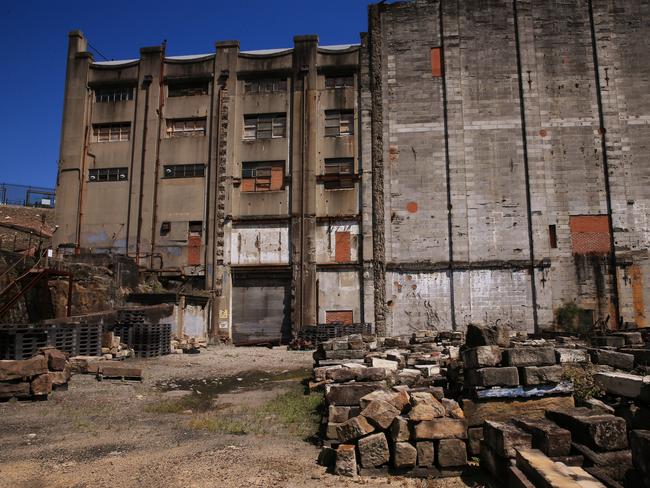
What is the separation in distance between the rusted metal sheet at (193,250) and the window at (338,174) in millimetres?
7447

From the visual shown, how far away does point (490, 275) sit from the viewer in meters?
24.3

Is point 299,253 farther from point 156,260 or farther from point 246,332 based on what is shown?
point 156,260

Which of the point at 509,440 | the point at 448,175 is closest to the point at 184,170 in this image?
the point at 448,175

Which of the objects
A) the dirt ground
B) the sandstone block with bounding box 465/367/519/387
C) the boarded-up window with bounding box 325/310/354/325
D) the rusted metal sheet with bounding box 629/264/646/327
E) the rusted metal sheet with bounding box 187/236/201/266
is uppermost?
the rusted metal sheet with bounding box 187/236/201/266

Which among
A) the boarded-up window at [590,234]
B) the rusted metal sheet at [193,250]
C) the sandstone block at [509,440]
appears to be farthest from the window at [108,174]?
the sandstone block at [509,440]

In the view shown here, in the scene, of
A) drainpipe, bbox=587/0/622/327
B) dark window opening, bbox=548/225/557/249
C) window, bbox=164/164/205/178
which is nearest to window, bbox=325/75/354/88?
window, bbox=164/164/205/178

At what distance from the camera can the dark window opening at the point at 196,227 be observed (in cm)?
2628

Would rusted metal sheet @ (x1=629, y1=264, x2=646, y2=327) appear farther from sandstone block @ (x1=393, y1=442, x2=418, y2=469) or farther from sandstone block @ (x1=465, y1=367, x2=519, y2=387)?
sandstone block @ (x1=393, y1=442, x2=418, y2=469)

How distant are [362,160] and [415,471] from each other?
2112 centimetres

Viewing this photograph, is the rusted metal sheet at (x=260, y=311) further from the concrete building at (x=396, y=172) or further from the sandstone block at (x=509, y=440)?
the sandstone block at (x=509, y=440)

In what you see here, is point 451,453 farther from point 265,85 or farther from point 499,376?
point 265,85

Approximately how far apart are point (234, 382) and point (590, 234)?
19.8m

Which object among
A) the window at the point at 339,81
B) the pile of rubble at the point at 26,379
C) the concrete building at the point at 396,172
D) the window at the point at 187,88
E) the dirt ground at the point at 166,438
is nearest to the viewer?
the dirt ground at the point at 166,438

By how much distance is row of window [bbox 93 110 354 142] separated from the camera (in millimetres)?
26609
